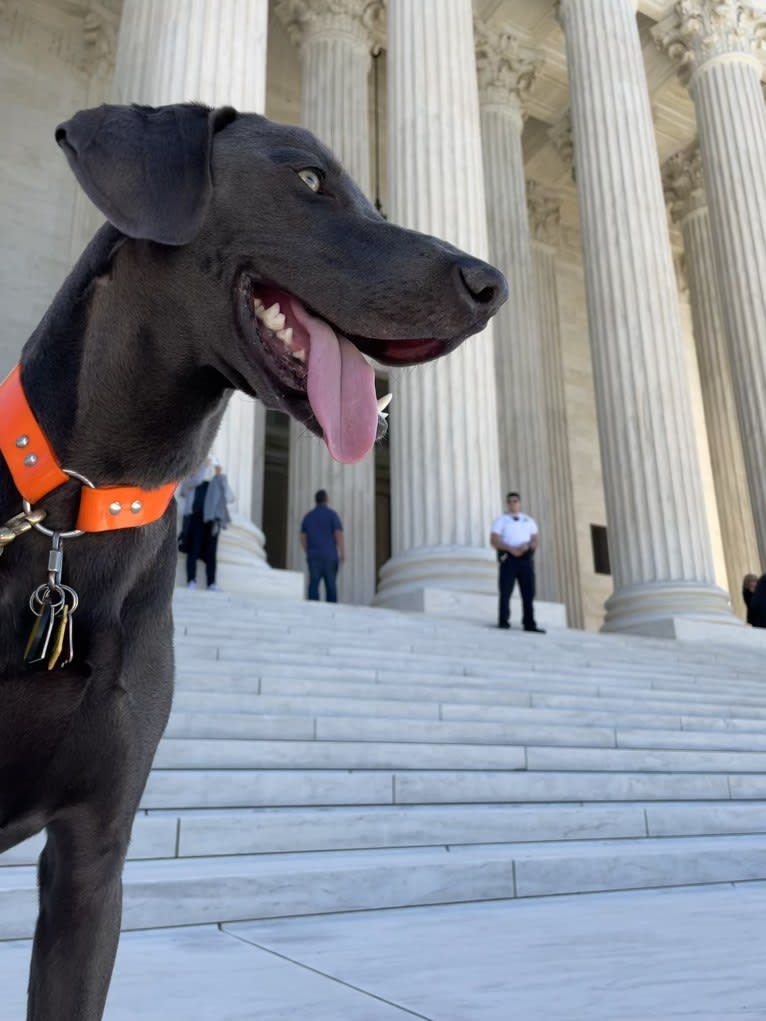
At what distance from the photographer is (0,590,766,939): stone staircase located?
13.3 feet

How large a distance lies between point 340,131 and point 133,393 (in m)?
19.3

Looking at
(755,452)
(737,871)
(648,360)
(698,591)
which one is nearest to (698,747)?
(737,871)

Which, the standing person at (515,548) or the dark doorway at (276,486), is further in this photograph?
the dark doorway at (276,486)

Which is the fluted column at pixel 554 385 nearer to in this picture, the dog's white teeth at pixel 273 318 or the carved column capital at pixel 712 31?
the carved column capital at pixel 712 31

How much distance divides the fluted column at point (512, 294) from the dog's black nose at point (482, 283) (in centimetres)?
2003

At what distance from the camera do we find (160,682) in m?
1.83

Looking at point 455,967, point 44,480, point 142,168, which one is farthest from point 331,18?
point 44,480

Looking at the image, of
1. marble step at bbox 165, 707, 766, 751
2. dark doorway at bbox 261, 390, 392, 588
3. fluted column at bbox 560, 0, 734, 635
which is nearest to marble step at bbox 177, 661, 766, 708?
marble step at bbox 165, 707, 766, 751

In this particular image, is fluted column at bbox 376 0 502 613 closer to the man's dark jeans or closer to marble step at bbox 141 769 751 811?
the man's dark jeans

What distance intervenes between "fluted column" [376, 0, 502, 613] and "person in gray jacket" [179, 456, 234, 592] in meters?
3.54

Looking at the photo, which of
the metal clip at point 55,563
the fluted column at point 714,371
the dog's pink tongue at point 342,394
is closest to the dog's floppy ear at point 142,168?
the dog's pink tongue at point 342,394

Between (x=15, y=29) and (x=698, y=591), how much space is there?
19428mm

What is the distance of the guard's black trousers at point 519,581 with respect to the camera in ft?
40.0

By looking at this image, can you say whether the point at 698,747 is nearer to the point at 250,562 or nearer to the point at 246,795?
the point at 246,795
